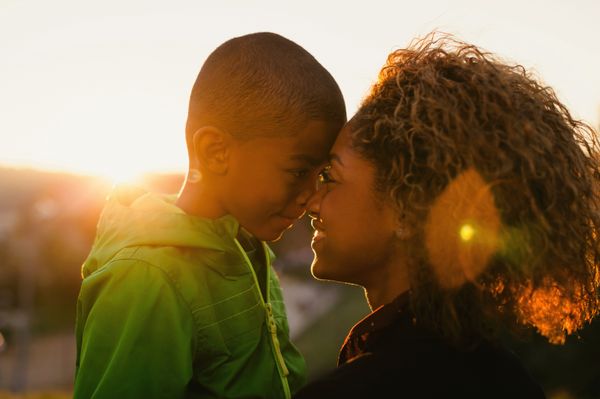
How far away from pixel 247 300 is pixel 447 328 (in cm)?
102

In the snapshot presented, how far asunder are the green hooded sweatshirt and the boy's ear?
0.24 metres

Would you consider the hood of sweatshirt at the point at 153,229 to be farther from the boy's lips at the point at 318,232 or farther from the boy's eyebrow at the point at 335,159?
the boy's eyebrow at the point at 335,159

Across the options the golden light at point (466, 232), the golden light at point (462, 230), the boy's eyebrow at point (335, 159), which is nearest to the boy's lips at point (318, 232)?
the boy's eyebrow at point (335, 159)

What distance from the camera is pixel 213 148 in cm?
322

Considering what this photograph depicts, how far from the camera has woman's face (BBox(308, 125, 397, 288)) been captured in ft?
8.62

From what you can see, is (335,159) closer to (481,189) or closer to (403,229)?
(403,229)

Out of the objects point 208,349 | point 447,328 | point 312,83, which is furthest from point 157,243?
point 447,328

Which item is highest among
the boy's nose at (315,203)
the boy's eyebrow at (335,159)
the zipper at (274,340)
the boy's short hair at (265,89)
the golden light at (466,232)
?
the boy's short hair at (265,89)

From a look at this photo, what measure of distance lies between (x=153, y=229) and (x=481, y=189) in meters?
1.32

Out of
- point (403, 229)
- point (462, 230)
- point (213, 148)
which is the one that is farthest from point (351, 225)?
point (213, 148)

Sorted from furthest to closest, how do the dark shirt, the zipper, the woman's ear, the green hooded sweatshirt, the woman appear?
the zipper → the green hooded sweatshirt → the woman's ear → the woman → the dark shirt

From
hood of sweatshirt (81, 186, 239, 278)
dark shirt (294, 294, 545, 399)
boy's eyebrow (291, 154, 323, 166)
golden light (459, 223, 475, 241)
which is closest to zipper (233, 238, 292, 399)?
hood of sweatshirt (81, 186, 239, 278)

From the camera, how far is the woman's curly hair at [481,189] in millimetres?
2348

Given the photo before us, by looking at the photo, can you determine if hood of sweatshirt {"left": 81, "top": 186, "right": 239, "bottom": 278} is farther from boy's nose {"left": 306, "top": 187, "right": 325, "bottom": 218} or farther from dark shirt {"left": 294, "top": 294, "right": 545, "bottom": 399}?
dark shirt {"left": 294, "top": 294, "right": 545, "bottom": 399}
